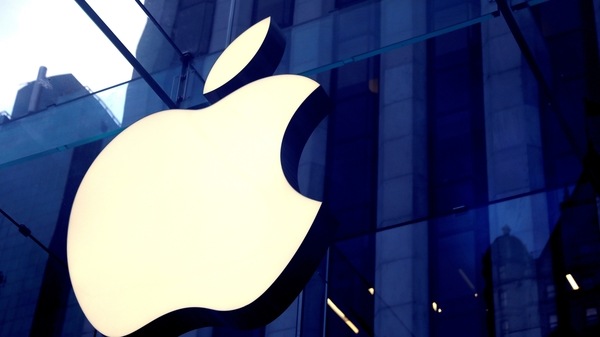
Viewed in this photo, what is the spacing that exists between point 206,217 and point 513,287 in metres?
7.13

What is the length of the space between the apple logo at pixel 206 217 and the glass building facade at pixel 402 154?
2730 mm

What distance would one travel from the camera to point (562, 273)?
9758 mm

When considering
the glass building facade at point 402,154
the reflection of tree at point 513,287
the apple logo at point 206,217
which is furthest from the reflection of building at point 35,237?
the apple logo at point 206,217

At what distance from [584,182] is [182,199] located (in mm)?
6069

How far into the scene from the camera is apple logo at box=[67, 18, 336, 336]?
4.35 meters

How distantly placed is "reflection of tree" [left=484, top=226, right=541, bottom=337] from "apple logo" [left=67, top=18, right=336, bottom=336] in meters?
6.10

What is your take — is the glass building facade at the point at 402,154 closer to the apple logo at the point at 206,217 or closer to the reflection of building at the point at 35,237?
the reflection of building at the point at 35,237

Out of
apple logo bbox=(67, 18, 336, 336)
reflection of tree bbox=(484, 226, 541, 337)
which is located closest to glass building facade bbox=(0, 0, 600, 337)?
reflection of tree bbox=(484, 226, 541, 337)

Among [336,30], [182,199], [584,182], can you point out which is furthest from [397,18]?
Result: [182,199]

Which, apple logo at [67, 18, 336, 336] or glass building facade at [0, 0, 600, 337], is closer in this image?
apple logo at [67, 18, 336, 336]

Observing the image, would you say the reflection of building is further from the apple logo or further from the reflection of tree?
the apple logo

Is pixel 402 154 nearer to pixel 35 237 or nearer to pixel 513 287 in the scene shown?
pixel 513 287

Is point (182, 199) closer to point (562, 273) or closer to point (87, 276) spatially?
point (87, 276)

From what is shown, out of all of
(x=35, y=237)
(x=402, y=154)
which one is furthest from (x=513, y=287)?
(x=35, y=237)
